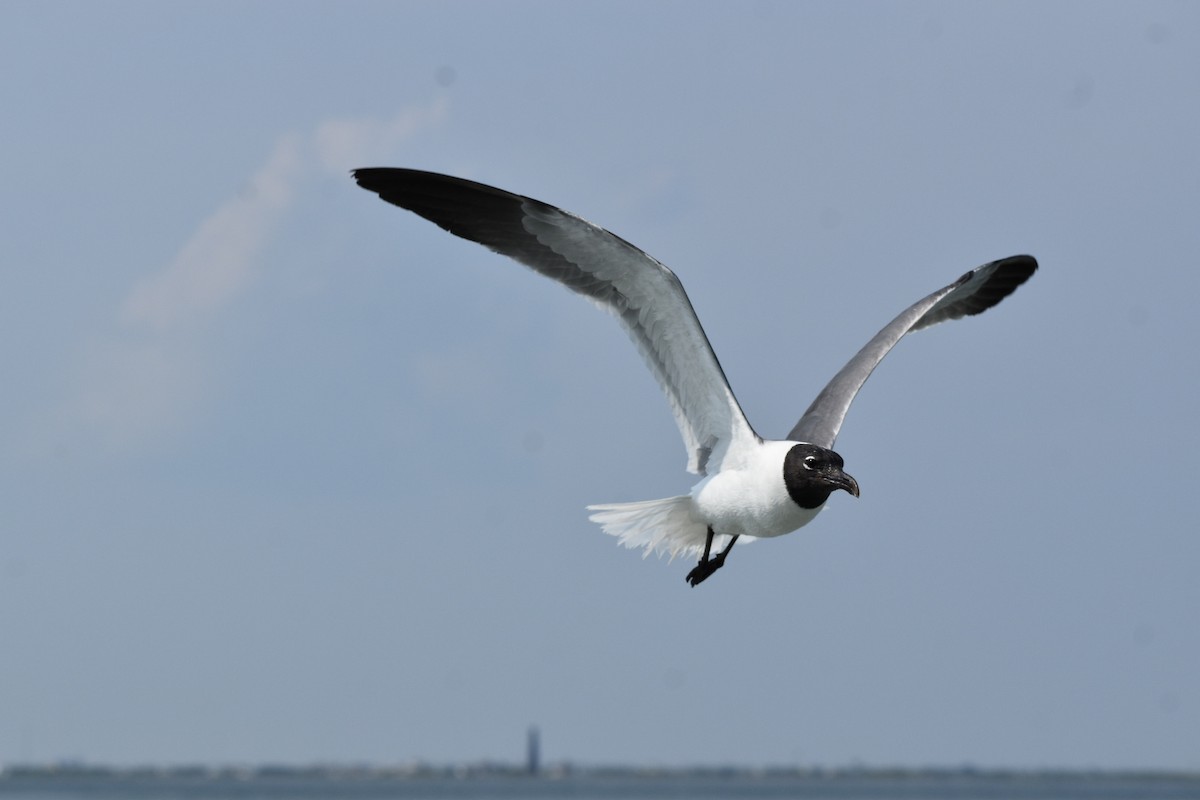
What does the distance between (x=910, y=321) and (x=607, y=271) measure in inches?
146

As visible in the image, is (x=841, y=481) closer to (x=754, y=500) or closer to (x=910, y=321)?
(x=754, y=500)

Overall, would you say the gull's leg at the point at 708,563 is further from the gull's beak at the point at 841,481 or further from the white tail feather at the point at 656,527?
the gull's beak at the point at 841,481

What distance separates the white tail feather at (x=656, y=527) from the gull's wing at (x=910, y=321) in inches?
42.5

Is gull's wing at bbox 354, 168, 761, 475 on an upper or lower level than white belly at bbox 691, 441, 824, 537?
upper

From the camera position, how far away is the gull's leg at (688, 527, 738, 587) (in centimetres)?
1448

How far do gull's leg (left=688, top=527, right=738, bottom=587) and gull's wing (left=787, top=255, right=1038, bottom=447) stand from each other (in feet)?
3.41

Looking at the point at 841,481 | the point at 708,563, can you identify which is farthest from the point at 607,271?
the point at 708,563

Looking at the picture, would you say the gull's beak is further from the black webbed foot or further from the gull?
the black webbed foot

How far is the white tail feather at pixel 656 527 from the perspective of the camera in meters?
14.8

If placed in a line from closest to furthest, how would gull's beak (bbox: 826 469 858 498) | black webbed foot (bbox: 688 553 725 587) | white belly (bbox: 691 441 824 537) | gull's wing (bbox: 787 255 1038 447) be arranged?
gull's beak (bbox: 826 469 858 498) < white belly (bbox: 691 441 824 537) < black webbed foot (bbox: 688 553 725 587) < gull's wing (bbox: 787 255 1038 447)

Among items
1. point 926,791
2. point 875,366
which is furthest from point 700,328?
point 926,791

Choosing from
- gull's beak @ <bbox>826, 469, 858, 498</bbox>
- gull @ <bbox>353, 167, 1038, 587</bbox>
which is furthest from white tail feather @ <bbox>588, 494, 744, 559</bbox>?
gull's beak @ <bbox>826, 469, 858, 498</bbox>

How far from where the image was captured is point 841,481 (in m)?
13.1

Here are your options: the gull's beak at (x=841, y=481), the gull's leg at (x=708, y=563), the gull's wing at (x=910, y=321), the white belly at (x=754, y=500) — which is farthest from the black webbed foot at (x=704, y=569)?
the gull's beak at (x=841, y=481)
